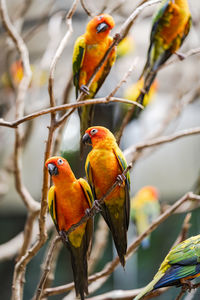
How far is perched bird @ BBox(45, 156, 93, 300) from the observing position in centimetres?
64

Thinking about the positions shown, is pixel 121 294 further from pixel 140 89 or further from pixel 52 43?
pixel 52 43

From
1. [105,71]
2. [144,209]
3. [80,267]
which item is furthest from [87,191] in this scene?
[144,209]

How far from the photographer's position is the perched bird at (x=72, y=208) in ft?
2.09

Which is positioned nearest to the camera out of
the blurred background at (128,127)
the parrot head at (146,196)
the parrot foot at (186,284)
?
the parrot foot at (186,284)

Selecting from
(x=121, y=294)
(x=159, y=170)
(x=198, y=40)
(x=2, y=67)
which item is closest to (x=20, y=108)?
(x=121, y=294)

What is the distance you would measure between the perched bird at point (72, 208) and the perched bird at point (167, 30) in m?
0.24

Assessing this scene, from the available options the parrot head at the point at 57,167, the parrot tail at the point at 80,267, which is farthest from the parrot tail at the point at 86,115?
the parrot tail at the point at 80,267

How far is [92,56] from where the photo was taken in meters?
0.72

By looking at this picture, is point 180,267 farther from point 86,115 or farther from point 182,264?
point 86,115

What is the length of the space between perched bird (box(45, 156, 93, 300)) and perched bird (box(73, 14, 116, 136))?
10 cm

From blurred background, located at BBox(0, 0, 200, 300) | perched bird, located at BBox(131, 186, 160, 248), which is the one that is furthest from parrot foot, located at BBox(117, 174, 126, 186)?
perched bird, located at BBox(131, 186, 160, 248)

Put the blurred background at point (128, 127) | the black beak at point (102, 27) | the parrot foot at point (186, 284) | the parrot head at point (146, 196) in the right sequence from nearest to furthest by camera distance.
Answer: the parrot foot at point (186, 284) → the black beak at point (102, 27) → the blurred background at point (128, 127) → the parrot head at point (146, 196)

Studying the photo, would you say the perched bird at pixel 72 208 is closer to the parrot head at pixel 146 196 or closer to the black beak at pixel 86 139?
the black beak at pixel 86 139

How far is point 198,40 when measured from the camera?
1.30m
